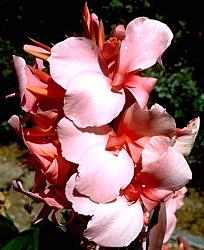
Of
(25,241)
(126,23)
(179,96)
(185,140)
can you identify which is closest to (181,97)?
(179,96)

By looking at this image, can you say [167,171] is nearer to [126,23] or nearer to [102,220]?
[102,220]

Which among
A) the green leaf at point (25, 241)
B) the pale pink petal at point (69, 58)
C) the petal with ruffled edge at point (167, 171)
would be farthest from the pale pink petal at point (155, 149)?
the green leaf at point (25, 241)

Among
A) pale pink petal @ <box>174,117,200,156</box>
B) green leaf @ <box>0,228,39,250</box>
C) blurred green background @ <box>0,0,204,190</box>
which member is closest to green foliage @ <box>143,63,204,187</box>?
blurred green background @ <box>0,0,204,190</box>

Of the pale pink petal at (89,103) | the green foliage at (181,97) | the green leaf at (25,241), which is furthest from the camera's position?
the green foliage at (181,97)

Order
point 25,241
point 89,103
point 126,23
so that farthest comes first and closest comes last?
point 126,23 → point 25,241 → point 89,103

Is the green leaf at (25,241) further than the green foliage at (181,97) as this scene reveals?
No

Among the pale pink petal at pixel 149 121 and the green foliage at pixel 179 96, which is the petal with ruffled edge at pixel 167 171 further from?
the green foliage at pixel 179 96
